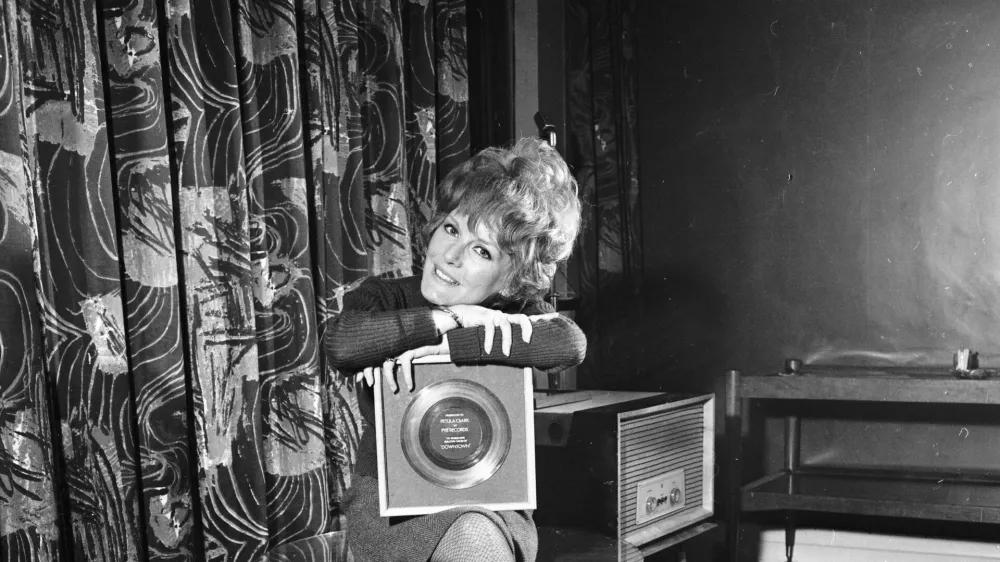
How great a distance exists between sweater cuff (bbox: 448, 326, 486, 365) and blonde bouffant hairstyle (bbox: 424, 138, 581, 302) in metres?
0.18

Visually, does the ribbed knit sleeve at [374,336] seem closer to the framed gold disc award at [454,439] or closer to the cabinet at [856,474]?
the framed gold disc award at [454,439]

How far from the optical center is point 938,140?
205cm

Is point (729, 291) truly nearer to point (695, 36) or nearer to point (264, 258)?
point (695, 36)

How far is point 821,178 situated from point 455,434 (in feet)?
4.73

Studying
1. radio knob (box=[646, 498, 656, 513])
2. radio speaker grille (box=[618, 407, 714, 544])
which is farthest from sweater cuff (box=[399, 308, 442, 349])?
radio knob (box=[646, 498, 656, 513])

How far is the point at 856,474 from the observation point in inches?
84.4

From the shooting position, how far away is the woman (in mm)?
1180

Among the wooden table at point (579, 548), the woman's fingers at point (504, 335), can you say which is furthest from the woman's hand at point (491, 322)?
the wooden table at point (579, 548)

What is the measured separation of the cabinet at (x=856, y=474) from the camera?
1.84 metres

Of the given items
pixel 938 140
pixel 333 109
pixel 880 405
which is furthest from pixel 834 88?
pixel 333 109

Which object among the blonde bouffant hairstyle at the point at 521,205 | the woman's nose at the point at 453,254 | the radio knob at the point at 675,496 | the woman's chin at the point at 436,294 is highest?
the blonde bouffant hairstyle at the point at 521,205

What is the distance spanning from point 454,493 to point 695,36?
1.66m

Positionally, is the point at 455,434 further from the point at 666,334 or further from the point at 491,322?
the point at 666,334

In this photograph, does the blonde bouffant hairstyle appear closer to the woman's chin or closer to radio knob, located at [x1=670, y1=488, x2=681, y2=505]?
the woman's chin
